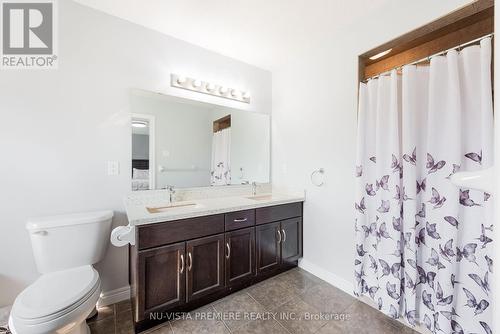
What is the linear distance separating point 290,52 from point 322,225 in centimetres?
187

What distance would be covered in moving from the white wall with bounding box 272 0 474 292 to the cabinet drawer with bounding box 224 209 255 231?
0.73m

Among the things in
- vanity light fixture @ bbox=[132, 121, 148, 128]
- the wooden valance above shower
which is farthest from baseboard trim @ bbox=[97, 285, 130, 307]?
the wooden valance above shower

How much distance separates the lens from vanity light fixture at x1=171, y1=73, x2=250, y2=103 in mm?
2254

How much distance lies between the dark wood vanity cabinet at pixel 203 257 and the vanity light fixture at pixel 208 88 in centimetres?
131

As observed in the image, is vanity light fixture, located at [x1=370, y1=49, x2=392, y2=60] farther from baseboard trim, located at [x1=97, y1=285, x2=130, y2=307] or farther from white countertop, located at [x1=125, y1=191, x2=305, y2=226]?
baseboard trim, located at [x1=97, y1=285, x2=130, y2=307]

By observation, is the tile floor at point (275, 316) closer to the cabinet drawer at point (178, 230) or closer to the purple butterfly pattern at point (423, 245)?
the purple butterfly pattern at point (423, 245)

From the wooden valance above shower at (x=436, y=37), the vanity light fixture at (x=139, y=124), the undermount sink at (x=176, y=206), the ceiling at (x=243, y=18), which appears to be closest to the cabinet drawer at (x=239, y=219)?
the undermount sink at (x=176, y=206)

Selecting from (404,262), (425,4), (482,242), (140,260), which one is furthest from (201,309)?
(425,4)

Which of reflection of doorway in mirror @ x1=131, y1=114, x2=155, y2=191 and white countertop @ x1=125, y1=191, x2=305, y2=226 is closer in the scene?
white countertop @ x1=125, y1=191, x2=305, y2=226

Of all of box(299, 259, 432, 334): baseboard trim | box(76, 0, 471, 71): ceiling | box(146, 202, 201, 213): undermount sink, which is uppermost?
box(76, 0, 471, 71): ceiling

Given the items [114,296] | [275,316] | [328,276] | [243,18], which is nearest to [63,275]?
[114,296]

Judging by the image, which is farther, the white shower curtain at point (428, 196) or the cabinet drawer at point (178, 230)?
the cabinet drawer at point (178, 230)

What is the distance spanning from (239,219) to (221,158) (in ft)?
2.58

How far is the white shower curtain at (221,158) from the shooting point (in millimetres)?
2504
